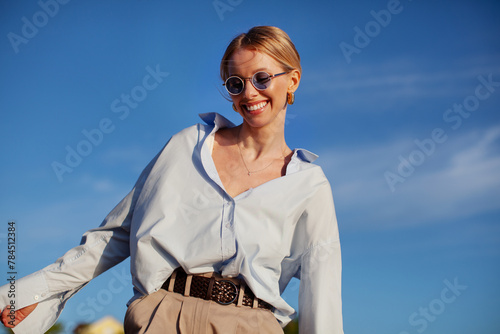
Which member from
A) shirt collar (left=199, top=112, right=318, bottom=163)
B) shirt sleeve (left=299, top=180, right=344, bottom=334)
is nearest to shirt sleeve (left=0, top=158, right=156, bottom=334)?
shirt collar (left=199, top=112, right=318, bottom=163)

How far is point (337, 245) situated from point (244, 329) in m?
0.74

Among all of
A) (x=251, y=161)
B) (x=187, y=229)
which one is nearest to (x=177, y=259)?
(x=187, y=229)

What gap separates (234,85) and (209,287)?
108 centimetres

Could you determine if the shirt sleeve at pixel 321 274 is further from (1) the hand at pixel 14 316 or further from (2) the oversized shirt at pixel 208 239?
(1) the hand at pixel 14 316

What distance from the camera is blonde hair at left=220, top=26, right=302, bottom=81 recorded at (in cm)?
276

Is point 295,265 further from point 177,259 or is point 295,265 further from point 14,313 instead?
point 14,313

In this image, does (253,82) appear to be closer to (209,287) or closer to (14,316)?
(209,287)

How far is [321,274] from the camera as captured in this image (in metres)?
2.70

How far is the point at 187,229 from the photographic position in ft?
7.91

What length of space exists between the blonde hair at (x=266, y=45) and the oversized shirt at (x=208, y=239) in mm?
358

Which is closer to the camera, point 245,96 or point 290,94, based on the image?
point 245,96

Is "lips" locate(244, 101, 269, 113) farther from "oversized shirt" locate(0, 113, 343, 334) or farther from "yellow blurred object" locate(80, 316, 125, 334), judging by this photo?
"yellow blurred object" locate(80, 316, 125, 334)

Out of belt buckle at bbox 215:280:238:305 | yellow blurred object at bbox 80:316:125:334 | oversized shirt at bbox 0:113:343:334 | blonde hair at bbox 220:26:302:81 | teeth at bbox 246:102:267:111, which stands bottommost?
yellow blurred object at bbox 80:316:125:334

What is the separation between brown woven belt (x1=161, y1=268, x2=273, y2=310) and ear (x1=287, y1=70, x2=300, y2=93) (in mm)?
1165
